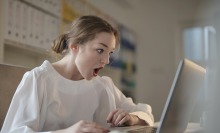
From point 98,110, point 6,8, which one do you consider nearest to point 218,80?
point 98,110

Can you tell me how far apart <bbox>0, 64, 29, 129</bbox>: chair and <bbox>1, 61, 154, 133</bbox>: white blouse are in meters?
0.18

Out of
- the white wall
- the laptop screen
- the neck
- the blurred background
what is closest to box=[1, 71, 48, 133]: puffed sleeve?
the neck

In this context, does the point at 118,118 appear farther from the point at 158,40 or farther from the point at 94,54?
the point at 158,40

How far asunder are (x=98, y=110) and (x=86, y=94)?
128 mm

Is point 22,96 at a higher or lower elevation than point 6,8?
lower

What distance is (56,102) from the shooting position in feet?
3.53

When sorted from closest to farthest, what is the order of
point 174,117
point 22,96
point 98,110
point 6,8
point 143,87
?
point 174,117
point 22,96
point 98,110
point 6,8
point 143,87

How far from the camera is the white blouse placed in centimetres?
95

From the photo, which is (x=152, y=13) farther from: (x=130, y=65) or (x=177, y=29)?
(x=130, y=65)

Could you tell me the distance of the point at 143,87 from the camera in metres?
4.52

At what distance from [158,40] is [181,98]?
12.7 feet

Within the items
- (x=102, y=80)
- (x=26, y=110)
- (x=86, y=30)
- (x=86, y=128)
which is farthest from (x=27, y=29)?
(x=86, y=128)

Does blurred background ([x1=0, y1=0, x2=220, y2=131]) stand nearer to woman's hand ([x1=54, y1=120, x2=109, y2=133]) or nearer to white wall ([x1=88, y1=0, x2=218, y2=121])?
white wall ([x1=88, y1=0, x2=218, y2=121])

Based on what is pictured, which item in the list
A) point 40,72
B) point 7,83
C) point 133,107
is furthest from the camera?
point 133,107
